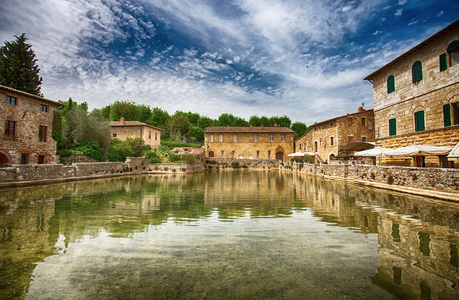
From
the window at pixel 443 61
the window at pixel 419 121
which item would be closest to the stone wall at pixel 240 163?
the window at pixel 419 121

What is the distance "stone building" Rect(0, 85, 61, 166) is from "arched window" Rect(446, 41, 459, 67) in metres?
27.7

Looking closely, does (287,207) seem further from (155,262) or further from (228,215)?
(155,262)

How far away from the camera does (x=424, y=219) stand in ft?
21.3

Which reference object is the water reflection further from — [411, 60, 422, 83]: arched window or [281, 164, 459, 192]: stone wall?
[411, 60, 422, 83]: arched window

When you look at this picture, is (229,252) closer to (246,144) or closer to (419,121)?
(419,121)

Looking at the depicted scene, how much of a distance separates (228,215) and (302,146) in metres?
34.1

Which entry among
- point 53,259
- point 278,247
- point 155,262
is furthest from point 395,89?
point 53,259

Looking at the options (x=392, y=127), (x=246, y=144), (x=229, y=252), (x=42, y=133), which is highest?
(x=246, y=144)

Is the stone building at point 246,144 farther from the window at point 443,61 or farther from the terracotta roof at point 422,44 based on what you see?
the window at point 443,61

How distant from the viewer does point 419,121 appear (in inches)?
570

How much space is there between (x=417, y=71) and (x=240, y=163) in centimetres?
2697

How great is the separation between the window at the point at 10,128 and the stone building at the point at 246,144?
90.0 ft

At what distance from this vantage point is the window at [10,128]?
1718 centimetres

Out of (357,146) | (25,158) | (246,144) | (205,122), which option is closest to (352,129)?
(357,146)
